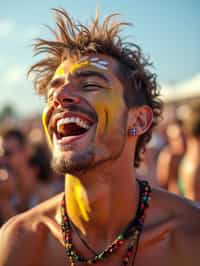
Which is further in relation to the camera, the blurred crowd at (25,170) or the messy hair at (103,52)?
the blurred crowd at (25,170)

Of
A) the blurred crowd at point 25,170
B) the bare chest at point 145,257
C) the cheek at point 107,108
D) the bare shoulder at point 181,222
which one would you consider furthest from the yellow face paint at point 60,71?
the blurred crowd at point 25,170

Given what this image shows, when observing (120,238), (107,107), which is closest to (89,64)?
(107,107)

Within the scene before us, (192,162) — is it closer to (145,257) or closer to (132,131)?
(132,131)

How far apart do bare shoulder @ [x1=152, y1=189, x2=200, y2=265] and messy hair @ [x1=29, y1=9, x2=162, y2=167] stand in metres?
0.56

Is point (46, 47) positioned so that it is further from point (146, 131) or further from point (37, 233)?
point (37, 233)

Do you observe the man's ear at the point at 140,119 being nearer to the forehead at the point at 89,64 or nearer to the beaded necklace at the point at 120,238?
the forehead at the point at 89,64

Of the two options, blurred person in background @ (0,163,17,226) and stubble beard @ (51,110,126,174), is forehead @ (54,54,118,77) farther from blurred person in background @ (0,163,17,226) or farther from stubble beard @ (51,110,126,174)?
blurred person in background @ (0,163,17,226)

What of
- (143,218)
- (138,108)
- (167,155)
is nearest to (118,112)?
(138,108)

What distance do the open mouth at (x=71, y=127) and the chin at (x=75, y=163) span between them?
0.68ft

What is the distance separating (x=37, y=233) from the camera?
318 centimetres

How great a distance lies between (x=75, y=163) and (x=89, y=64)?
77cm

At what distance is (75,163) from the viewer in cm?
288

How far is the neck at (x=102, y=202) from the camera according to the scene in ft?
10.2

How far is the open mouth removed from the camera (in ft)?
9.92
